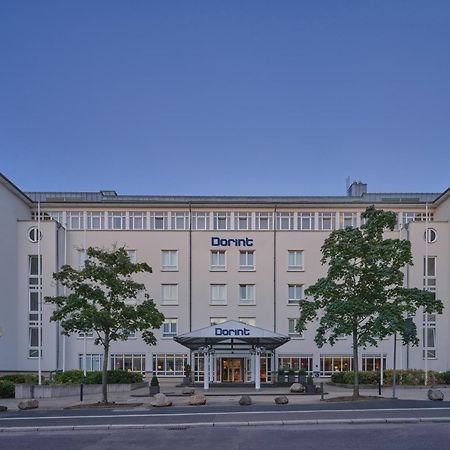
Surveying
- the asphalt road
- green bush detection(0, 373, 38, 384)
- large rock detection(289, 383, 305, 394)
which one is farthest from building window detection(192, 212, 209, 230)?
the asphalt road

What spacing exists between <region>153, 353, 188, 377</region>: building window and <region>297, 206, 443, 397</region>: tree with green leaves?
884 inches

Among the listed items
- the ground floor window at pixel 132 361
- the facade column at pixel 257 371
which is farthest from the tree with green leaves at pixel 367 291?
the ground floor window at pixel 132 361

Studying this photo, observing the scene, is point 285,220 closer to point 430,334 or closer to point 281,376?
point 281,376

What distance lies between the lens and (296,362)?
163ft

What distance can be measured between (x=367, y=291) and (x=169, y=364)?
24.9m

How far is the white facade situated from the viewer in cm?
4750

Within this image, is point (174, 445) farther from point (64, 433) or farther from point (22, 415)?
point (22, 415)

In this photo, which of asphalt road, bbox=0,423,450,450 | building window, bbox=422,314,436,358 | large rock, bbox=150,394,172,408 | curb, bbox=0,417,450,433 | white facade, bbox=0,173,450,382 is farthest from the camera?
white facade, bbox=0,173,450,382

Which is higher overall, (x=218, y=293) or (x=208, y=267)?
(x=208, y=267)

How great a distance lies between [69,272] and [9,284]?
1859 cm

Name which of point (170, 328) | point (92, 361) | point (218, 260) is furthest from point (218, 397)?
point (92, 361)

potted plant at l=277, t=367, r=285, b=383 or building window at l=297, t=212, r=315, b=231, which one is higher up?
building window at l=297, t=212, r=315, b=231

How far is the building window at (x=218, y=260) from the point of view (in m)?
50.9

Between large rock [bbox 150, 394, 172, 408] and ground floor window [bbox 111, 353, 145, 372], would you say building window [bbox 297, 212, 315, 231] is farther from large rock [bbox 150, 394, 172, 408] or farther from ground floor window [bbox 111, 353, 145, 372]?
large rock [bbox 150, 394, 172, 408]
